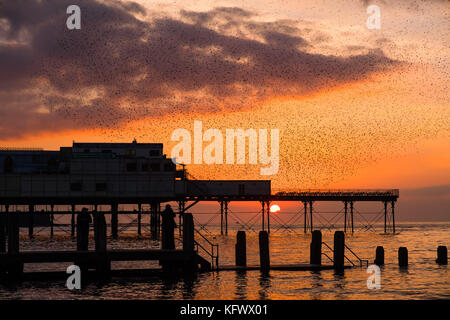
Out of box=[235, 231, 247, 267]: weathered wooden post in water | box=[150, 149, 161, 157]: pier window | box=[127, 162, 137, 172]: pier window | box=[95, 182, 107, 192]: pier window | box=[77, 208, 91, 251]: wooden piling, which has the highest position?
box=[150, 149, 161, 157]: pier window

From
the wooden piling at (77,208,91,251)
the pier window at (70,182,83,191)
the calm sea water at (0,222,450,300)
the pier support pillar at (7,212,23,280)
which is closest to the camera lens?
the calm sea water at (0,222,450,300)

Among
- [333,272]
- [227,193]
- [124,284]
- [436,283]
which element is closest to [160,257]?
[124,284]

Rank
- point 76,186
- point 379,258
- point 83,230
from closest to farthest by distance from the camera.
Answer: point 83,230, point 379,258, point 76,186

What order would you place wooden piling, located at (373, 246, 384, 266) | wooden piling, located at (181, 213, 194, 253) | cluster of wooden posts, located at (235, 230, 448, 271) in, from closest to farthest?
wooden piling, located at (181, 213, 194, 253) → cluster of wooden posts, located at (235, 230, 448, 271) → wooden piling, located at (373, 246, 384, 266)

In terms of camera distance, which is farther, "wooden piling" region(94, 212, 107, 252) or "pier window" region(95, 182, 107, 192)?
"pier window" region(95, 182, 107, 192)

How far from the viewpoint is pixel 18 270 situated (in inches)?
1470

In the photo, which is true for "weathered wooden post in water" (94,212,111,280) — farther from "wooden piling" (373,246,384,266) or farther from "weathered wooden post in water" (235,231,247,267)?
"wooden piling" (373,246,384,266)

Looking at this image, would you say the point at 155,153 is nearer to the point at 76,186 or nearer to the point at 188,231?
the point at 76,186

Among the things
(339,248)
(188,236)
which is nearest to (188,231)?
(188,236)

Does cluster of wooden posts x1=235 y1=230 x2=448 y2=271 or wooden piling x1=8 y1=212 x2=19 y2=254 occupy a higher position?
wooden piling x1=8 y1=212 x2=19 y2=254

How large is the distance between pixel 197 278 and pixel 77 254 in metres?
7.80

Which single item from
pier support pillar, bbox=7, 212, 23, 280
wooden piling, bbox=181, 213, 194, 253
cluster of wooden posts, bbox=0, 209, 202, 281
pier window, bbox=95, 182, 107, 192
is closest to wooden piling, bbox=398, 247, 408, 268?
cluster of wooden posts, bbox=0, 209, 202, 281
